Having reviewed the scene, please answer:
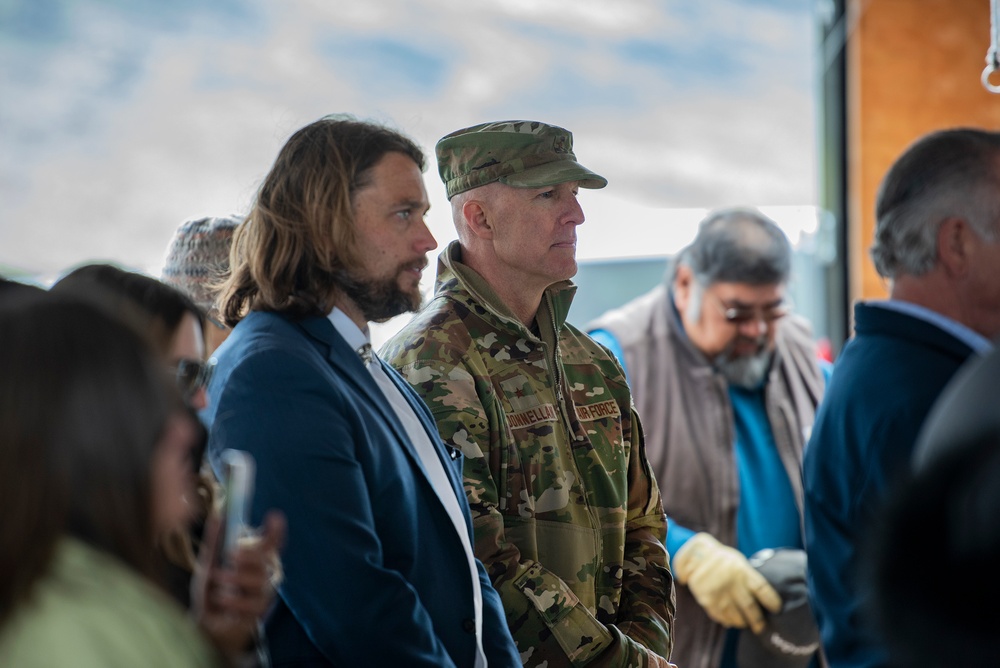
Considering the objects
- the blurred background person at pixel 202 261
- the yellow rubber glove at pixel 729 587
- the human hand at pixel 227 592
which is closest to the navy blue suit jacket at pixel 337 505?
the human hand at pixel 227 592

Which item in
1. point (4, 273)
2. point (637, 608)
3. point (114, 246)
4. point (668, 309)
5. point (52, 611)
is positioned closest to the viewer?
point (52, 611)

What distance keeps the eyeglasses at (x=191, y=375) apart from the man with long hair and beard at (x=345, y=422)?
0.19 meters

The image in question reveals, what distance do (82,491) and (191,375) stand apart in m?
0.40

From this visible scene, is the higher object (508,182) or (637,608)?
(508,182)

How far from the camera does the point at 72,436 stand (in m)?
0.84

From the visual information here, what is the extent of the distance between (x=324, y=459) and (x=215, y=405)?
18 centimetres

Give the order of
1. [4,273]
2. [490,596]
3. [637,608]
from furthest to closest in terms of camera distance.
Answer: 1. [637,608]
2. [490,596]
3. [4,273]

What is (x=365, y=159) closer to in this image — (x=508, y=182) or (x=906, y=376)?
(x=508, y=182)

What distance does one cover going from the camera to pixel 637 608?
6.39ft

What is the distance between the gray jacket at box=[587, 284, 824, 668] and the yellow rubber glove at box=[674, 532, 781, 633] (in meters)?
0.10

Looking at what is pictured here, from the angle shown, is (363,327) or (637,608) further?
(637,608)

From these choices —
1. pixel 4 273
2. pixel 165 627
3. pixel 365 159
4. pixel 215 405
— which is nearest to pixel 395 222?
pixel 365 159

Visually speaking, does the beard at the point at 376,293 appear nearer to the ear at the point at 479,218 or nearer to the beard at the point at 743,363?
the ear at the point at 479,218

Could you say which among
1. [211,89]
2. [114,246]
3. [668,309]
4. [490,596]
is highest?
[211,89]
